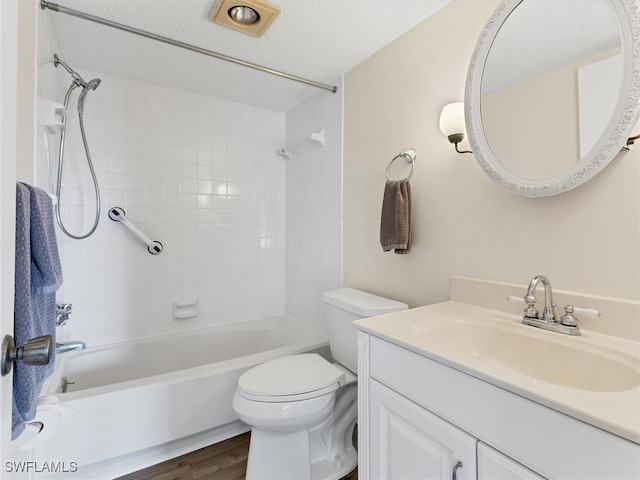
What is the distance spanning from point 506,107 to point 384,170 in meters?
0.66

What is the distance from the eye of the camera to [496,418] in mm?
673

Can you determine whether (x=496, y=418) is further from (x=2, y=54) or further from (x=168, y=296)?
(x=168, y=296)

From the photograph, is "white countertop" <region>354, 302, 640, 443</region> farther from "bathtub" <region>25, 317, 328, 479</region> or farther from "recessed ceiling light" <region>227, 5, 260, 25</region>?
"recessed ceiling light" <region>227, 5, 260, 25</region>

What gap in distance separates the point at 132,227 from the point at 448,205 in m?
1.90

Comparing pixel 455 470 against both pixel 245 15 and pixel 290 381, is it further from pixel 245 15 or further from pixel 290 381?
pixel 245 15

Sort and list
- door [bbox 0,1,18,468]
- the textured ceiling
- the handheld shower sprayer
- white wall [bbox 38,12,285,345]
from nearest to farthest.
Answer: door [bbox 0,1,18,468]
the textured ceiling
the handheld shower sprayer
white wall [bbox 38,12,285,345]

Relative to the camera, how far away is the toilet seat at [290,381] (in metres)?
1.26

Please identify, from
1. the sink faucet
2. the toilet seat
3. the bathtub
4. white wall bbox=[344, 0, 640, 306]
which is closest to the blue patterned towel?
the bathtub

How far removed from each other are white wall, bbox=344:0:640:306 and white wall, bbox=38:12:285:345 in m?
0.89

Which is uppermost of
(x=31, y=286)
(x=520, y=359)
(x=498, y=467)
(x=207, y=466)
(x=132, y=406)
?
(x=31, y=286)

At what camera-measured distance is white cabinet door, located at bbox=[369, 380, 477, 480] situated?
0.74 metres

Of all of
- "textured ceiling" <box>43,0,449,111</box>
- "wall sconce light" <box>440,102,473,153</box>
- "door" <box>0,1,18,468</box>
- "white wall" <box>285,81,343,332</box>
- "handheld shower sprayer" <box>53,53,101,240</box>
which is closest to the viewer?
"door" <box>0,1,18,468</box>

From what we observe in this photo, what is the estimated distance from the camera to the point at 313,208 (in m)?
2.31

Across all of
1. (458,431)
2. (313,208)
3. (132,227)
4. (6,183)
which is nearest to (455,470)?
(458,431)
